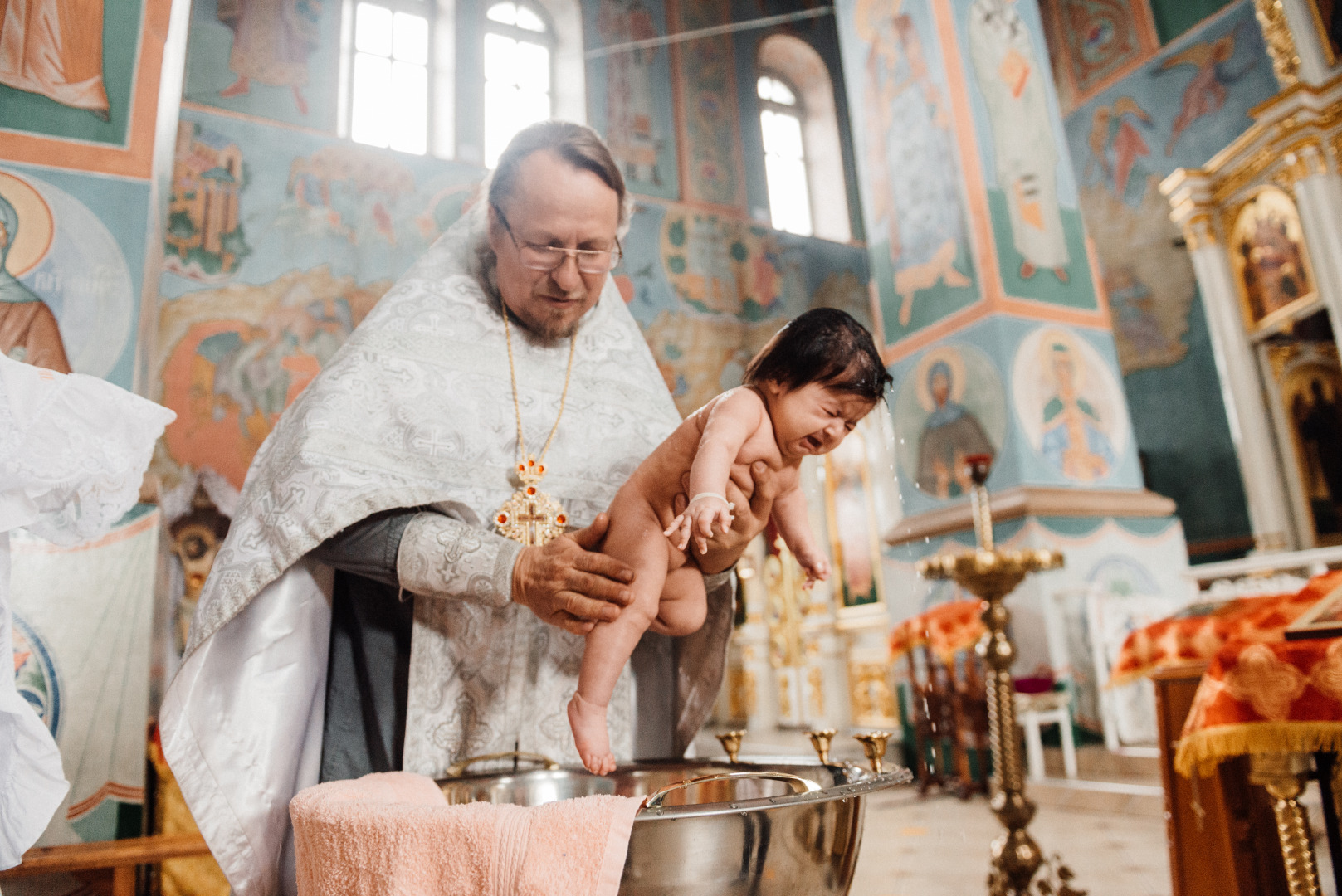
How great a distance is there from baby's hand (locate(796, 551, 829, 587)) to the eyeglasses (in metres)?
0.57

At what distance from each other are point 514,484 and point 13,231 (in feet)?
8.29

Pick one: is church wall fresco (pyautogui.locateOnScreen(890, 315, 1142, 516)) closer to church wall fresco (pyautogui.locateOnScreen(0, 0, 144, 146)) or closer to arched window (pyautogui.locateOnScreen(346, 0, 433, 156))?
arched window (pyautogui.locateOnScreen(346, 0, 433, 156))

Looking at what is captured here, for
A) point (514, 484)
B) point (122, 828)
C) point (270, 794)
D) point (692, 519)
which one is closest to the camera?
point (692, 519)

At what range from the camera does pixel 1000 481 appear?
6.25m

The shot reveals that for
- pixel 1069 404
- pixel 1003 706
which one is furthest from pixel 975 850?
pixel 1069 404

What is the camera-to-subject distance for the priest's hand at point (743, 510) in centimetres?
104

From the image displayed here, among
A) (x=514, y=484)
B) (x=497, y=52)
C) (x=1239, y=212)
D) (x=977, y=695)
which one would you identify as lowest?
(x=977, y=695)

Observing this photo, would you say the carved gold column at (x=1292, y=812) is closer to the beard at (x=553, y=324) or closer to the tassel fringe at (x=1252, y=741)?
the tassel fringe at (x=1252, y=741)

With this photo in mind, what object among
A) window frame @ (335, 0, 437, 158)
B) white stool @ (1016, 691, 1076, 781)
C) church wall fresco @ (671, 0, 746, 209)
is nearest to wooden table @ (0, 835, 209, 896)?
white stool @ (1016, 691, 1076, 781)

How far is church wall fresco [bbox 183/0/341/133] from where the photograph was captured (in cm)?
634

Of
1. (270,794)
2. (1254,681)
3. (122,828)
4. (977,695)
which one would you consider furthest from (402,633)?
(977,695)

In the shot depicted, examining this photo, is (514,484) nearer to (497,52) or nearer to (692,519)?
(692,519)

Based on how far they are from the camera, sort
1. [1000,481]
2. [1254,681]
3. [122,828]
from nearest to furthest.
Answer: [1254,681] → [122,828] → [1000,481]

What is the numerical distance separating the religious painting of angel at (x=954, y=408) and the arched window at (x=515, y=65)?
3.68 meters
